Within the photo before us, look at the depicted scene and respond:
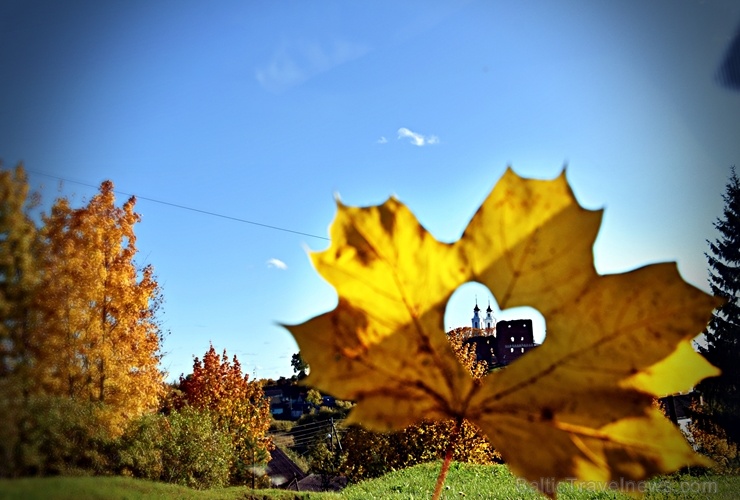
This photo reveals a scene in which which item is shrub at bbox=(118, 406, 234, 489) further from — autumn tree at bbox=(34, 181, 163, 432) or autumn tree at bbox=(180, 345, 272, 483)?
autumn tree at bbox=(180, 345, 272, 483)

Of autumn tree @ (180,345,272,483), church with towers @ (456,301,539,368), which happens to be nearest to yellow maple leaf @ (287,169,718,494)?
church with towers @ (456,301,539,368)

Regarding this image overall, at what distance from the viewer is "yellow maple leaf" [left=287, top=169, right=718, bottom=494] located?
29 cm

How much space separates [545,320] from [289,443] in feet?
34.0

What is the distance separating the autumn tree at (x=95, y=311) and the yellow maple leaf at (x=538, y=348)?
16cm

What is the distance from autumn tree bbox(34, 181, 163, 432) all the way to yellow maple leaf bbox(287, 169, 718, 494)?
0.54 ft

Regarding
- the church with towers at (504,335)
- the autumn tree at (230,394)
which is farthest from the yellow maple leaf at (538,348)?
the autumn tree at (230,394)

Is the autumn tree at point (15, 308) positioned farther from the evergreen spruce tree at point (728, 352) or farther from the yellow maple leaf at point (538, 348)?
the evergreen spruce tree at point (728, 352)

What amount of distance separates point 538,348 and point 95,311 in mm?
324

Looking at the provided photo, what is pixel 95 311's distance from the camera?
1.21 ft

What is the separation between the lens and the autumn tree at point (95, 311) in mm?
308

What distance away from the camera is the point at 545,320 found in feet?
0.99

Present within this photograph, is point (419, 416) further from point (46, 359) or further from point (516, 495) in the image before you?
point (516, 495)

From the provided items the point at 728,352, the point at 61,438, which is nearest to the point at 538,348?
the point at 61,438

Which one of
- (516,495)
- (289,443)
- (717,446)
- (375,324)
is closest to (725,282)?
(717,446)
